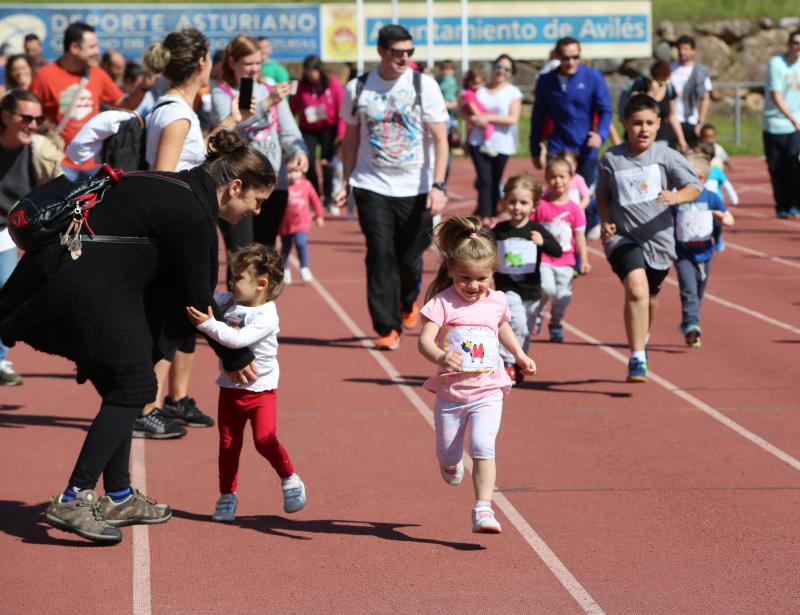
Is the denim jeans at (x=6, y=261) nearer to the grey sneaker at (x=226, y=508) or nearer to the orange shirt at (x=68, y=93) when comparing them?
the grey sneaker at (x=226, y=508)

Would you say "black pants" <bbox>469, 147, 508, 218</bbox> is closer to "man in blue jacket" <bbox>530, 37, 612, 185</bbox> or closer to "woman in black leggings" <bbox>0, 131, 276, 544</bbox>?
"man in blue jacket" <bbox>530, 37, 612, 185</bbox>

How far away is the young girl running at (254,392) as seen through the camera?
6.49 meters

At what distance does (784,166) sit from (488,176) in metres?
3.81

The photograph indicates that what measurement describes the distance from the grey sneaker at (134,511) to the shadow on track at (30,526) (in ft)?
0.53

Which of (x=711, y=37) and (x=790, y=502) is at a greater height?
(x=711, y=37)

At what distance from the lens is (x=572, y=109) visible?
1482 cm

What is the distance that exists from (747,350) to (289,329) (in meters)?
3.53

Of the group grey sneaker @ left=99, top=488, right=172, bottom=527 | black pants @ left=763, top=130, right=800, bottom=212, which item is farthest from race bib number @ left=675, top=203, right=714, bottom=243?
black pants @ left=763, top=130, right=800, bottom=212

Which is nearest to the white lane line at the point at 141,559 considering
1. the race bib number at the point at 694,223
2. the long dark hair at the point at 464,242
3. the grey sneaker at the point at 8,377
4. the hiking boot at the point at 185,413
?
the hiking boot at the point at 185,413

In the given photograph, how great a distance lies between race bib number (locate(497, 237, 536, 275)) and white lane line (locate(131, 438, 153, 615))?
289cm

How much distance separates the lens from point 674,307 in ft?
42.5

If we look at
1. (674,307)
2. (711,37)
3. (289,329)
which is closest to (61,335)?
(289,329)

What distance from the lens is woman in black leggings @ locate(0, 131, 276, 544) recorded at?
232 inches

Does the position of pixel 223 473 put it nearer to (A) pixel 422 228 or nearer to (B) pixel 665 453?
(B) pixel 665 453
